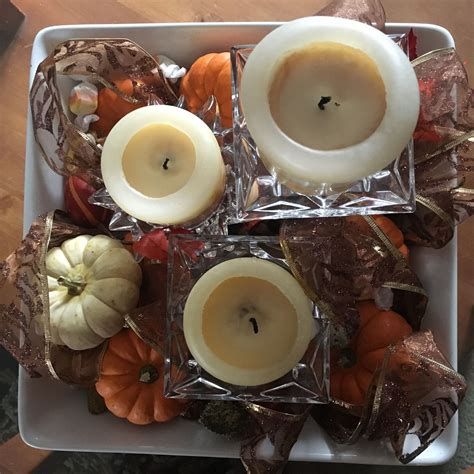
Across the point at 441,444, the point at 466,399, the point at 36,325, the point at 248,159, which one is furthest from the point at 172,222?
the point at 466,399

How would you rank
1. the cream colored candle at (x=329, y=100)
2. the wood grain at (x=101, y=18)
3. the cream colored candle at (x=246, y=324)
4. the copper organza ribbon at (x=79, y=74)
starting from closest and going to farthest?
the cream colored candle at (x=329, y=100) < the cream colored candle at (x=246, y=324) < the copper organza ribbon at (x=79, y=74) < the wood grain at (x=101, y=18)

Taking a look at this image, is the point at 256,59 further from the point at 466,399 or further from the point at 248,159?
the point at 466,399

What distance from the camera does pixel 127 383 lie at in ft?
2.35

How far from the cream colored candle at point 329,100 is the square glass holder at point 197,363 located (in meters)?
0.18

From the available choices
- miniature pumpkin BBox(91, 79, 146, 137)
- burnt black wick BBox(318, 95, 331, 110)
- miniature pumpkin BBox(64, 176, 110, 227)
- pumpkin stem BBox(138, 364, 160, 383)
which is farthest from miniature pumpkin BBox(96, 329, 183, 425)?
burnt black wick BBox(318, 95, 331, 110)

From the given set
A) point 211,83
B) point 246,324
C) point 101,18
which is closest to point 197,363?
point 246,324

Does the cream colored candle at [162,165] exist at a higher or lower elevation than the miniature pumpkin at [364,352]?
higher

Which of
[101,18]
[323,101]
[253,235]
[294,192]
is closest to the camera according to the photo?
[323,101]

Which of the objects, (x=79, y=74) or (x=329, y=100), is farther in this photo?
(x=79, y=74)

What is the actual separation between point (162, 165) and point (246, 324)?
149 millimetres

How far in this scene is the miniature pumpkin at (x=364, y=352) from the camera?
2.26 ft

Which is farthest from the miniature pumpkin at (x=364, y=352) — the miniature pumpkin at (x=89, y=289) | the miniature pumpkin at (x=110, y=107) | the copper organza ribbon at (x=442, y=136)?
the miniature pumpkin at (x=110, y=107)

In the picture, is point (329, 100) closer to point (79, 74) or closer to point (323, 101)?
point (323, 101)

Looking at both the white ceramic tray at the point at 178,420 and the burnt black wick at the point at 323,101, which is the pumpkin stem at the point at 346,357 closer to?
the white ceramic tray at the point at 178,420
